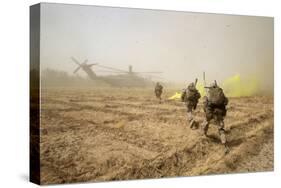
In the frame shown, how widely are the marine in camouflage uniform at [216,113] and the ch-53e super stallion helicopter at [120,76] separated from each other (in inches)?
31.6

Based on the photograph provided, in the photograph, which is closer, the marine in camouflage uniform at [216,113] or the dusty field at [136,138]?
the dusty field at [136,138]

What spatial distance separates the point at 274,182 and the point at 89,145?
2.59 metres

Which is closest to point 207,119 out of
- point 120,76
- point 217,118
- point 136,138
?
point 217,118

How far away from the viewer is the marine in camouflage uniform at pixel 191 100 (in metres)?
7.54

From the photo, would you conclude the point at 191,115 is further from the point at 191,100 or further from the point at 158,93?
the point at 158,93

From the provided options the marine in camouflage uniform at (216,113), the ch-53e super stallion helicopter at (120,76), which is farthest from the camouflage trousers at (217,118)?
the ch-53e super stallion helicopter at (120,76)

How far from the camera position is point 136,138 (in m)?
7.14

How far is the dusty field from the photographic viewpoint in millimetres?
6711

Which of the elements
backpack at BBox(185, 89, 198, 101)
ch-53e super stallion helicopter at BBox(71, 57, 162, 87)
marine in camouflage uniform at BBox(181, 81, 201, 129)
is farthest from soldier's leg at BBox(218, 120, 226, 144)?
ch-53e super stallion helicopter at BBox(71, 57, 162, 87)

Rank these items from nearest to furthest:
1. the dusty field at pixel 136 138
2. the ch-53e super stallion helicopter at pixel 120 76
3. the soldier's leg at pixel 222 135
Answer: the dusty field at pixel 136 138
the ch-53e super stallion helicopter at pixel 120 76
the soldier's leg at pixel 222 135

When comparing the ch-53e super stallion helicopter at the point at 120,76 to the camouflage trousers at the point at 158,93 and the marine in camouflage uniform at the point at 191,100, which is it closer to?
the camouflage trousers at the point at 158,93

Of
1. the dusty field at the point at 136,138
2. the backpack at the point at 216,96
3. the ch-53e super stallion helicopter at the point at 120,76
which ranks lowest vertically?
the dusty field at the point at 136,138

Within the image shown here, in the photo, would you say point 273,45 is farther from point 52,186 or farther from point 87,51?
point 52,186

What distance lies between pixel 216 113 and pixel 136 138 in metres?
1.22
